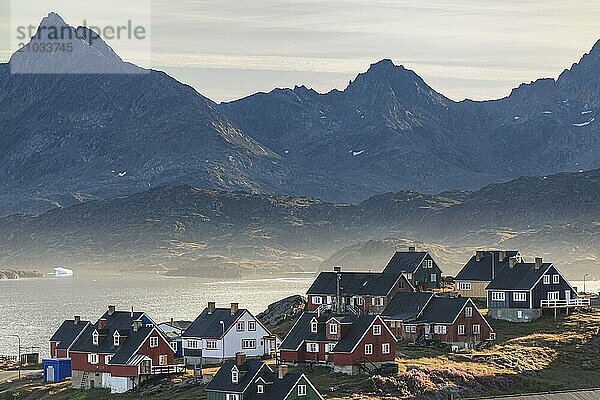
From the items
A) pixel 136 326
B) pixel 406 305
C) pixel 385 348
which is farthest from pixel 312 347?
pixel 406 305

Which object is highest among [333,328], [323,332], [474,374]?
[333,328]

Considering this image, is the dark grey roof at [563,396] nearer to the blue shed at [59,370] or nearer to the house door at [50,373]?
the blue shed at [59,370]

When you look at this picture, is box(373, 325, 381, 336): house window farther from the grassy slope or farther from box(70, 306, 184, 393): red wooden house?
box(70, 306, 184, 393): red wooden house

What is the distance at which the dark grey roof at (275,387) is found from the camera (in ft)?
251

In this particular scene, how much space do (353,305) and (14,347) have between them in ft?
183

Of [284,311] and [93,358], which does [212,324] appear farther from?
[284,311]

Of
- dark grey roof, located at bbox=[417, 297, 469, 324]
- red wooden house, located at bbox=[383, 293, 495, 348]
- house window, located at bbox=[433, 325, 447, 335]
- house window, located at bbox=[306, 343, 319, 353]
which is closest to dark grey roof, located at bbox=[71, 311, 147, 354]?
house window, located at bbox=[306, 343, 319, 353]

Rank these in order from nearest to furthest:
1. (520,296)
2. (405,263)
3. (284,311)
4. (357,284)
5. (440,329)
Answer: (440,329), (520,296), (357,284), (405,263), (284,311)

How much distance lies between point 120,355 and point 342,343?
16513 millimetres

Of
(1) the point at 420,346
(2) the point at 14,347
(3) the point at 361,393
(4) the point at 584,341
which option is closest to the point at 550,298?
(4) the point at 584,341

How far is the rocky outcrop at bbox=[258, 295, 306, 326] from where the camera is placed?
13588 centimetres

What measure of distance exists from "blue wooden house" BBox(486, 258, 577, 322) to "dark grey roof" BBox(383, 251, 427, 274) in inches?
469

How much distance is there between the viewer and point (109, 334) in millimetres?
100812

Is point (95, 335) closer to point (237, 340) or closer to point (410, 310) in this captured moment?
point (237, 340)
